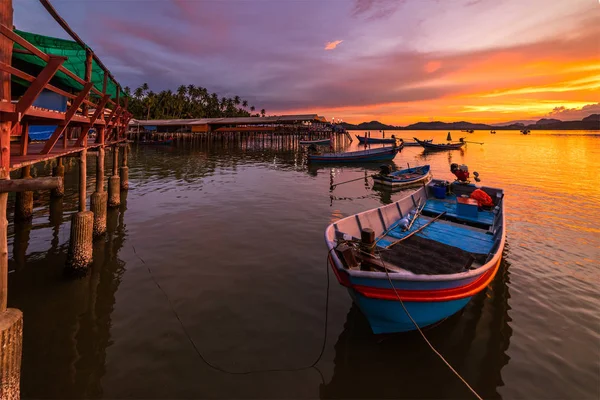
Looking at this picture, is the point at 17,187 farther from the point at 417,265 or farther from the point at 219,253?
the point at 417,265

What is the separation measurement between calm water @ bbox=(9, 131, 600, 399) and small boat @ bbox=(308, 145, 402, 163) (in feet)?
77.3

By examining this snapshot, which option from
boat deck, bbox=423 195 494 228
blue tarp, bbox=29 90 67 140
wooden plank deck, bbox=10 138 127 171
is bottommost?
boat deck, bbox=423 195 494 228

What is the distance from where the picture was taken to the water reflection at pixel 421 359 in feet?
15.7

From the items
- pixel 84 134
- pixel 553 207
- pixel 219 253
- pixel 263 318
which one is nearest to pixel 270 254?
pixel 219 253

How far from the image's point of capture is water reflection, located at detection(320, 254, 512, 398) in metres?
4.77

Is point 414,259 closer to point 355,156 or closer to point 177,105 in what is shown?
point 355,156

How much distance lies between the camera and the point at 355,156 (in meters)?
35.9

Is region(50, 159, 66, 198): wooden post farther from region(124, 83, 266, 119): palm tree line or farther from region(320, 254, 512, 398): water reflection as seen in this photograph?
region(124, 83, 266, 119): palm tree line

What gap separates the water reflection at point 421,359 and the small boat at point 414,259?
1.66 ft

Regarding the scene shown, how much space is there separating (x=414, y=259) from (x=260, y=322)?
13.2 ft

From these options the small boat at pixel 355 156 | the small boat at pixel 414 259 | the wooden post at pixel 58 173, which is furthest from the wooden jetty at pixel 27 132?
→ the small boat at pixel 355 156

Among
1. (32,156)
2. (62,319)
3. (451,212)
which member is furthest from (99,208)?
(451,212)

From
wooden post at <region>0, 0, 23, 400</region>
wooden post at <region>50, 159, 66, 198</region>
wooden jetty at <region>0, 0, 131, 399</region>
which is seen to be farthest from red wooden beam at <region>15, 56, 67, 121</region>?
wooden post at <region>50, 159, 66, 198</region>

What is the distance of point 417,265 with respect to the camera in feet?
21.1
